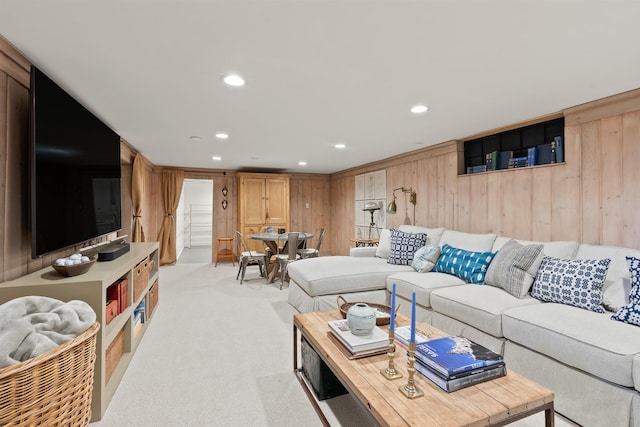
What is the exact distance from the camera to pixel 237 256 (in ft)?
22.9

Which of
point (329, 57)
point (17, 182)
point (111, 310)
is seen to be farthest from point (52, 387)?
point (329, 57)

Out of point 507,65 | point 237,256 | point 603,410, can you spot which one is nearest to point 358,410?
point 603,410

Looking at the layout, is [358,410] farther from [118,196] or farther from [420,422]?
[118,196]

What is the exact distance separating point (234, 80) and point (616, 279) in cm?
308

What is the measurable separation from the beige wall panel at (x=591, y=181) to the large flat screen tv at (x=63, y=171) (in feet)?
13.6

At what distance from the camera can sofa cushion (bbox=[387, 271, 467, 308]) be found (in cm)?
284

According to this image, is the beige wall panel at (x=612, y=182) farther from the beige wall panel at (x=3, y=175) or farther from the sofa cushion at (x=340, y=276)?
the beige wall panel at (x=3, y=175)

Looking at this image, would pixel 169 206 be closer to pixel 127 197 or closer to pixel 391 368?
→ pixel 127 197

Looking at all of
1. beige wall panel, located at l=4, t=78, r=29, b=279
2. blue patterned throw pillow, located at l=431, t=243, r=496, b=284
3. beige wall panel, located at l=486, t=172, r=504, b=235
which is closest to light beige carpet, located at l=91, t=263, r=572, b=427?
beige wall panel, located at l=4, t=78, r=29, b=279

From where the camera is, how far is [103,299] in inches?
69.8

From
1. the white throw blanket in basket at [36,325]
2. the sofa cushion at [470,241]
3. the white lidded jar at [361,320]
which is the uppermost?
the sofa cushion at [470,241]

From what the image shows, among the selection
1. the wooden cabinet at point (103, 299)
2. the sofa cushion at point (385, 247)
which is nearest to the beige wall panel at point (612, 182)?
the sofa cushion at point (385, 247)

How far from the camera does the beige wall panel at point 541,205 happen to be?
3066mm

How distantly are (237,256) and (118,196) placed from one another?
3991 mm
